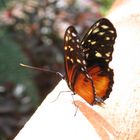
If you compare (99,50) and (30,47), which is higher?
(99,50)

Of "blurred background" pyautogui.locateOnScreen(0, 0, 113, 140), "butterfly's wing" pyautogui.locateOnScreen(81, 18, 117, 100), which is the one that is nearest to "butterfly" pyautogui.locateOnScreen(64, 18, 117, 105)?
"butterfly's wing" pyautogui.locateOnScreen(81, 18, 117, 100)

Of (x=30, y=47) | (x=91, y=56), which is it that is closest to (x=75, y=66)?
(x=91, y=56)

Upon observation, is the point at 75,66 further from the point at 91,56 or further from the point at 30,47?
the point at 30,47

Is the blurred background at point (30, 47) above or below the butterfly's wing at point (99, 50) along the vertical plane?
below

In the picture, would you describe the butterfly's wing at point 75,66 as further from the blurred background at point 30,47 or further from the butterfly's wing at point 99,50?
the blurred background at point 30,47

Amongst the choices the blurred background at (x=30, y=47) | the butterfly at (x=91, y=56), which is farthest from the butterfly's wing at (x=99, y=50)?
the blurred background at (x=30, y=47)

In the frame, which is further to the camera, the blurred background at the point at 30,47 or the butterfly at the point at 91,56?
the blurred background at the point at 30,47

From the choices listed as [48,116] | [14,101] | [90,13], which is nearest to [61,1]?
[90,13]
